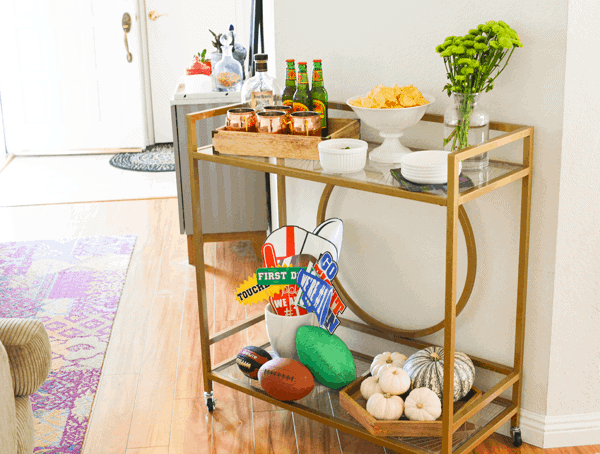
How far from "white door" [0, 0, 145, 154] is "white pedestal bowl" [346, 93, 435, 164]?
4021 mm

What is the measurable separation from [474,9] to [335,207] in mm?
760

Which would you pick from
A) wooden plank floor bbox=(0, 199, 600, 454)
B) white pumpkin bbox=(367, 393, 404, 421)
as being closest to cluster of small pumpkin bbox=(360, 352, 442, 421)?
white pumpkin bbox=(367, 393, 404, 421)

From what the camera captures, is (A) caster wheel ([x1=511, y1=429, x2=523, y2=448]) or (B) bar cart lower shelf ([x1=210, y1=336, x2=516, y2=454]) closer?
(B) bar cart lower shelf ([x1=210, y1=336, x2=516, y2=454])

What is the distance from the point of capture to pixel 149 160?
530cm

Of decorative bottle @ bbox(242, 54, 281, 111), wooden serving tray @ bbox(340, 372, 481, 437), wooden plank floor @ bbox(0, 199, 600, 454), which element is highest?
decorative bottle @ bbox(242, 54, 281, 111)

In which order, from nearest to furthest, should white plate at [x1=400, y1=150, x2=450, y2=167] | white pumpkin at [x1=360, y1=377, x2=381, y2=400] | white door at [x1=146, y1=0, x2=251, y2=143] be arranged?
white plate at [x1=400, y1=150, x2=450, y2=167] → white pumpkin at [x1=360, y1=377, x2=381, y2=400] → white door at [x1=146, y1=0, x2=251, y2=143]

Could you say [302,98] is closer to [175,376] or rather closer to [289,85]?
[289,85]

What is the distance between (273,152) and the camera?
186cm

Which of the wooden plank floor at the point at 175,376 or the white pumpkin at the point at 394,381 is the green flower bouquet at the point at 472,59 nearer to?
the white pumpkin at the point at 394,381

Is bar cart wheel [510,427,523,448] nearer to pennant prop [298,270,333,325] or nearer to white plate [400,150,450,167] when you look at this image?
pennant prop [298,270,333,325]

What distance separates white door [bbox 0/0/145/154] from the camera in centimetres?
527

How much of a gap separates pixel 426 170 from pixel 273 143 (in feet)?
1.57

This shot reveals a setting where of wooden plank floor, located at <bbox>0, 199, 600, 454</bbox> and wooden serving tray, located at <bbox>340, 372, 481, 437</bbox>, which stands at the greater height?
wooden serving tray, located at <bbox>340, 372, 481, 437</bbox>

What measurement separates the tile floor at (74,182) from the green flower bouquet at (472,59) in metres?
3.07
